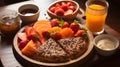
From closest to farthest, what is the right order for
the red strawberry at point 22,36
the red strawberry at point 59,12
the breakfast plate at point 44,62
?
the breakfast plate at point 44,62 < the red strawberry at point 22,36 < the red strawberry at point 59,12

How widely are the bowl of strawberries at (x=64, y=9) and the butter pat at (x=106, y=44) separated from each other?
23 cm

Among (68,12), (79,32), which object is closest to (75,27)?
(79,32)

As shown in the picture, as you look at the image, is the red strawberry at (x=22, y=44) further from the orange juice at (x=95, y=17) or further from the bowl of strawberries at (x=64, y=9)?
the orange juice at (x=95, y=17)

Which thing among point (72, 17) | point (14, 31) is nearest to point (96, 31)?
point (72, 17)

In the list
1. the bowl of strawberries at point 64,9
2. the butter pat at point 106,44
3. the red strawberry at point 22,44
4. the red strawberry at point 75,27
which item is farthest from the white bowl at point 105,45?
the red strawberry at point 22,44

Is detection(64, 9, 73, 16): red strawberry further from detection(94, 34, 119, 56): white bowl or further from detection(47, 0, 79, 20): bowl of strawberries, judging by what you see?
detection(94, 34, 119, 56): white bowl

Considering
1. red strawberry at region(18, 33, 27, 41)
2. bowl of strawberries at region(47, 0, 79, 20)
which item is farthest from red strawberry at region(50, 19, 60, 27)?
red strawberry at region(18, 33, 27, 41)

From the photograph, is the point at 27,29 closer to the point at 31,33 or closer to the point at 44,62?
the point at 31,33

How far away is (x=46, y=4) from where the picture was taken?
1521mm

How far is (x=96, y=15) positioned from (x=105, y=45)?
165mm

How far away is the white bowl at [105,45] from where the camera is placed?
1.18m

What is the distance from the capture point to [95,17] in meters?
1.29

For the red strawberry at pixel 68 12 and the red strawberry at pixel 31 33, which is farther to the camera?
the red strawberry at pixel 68 12

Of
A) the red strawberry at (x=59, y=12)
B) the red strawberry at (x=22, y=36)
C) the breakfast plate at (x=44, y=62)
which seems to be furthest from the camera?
the red strawberry at (x=59, y=12)
